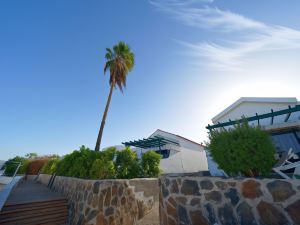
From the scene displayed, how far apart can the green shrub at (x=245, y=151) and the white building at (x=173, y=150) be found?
1313 cm

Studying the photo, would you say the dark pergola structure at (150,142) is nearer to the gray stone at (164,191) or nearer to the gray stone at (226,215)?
the gray stone at (164,191)

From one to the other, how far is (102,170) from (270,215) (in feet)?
22.5

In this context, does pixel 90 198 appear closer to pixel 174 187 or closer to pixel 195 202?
pixel 174 187

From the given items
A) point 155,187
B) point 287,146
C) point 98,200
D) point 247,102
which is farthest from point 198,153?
point 98,200

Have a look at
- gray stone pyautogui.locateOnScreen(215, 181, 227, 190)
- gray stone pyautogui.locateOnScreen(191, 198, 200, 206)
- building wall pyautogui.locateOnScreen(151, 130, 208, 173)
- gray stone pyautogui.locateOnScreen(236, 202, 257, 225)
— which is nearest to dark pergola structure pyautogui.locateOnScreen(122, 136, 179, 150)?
building wall pyautogui.locateOnScreen(151, 130, 208, 173)

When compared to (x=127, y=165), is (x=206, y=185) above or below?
below

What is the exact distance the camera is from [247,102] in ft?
Result: 38.2

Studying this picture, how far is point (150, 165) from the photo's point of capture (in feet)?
31.5

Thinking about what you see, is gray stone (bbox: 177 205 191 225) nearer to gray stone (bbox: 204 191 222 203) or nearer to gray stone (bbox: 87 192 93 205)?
gray stone (bbox: 204 191 222 203)

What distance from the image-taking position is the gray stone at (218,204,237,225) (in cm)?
337

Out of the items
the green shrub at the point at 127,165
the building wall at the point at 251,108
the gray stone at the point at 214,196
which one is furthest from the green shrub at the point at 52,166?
the building wall at the point at 251,108

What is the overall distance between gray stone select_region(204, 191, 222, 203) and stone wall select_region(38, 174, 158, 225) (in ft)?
13.4

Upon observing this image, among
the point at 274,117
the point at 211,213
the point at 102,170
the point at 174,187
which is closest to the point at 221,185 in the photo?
the point at 211,213

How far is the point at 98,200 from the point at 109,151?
9.44 feet
